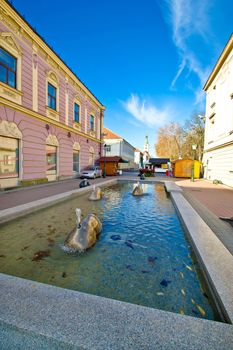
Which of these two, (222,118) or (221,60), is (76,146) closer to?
(222,118)

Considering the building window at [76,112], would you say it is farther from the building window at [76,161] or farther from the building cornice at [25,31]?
the building window at [76,161]

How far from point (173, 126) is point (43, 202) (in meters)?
47.5

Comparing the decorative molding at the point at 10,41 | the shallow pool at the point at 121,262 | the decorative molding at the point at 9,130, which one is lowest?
the shallow pool at the point at 121,262

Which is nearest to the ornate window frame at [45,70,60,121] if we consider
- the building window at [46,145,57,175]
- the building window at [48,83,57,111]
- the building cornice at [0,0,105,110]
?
the building window at [48,83,57,111]

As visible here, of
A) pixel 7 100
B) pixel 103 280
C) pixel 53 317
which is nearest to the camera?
pixel 53 317

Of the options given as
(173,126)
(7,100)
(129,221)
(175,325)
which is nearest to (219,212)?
(129,221)

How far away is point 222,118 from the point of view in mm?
16844

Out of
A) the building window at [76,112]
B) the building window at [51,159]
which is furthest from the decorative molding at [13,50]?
the building window at [76,112]

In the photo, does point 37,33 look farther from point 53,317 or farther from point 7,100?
point 53,317

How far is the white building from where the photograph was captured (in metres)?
14.9

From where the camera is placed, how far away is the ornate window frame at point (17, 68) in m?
10.7

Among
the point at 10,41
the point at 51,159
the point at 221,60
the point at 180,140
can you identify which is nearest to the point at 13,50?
the point at 10,41

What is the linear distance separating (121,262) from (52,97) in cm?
1585

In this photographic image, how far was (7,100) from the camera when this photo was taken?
10789mm
